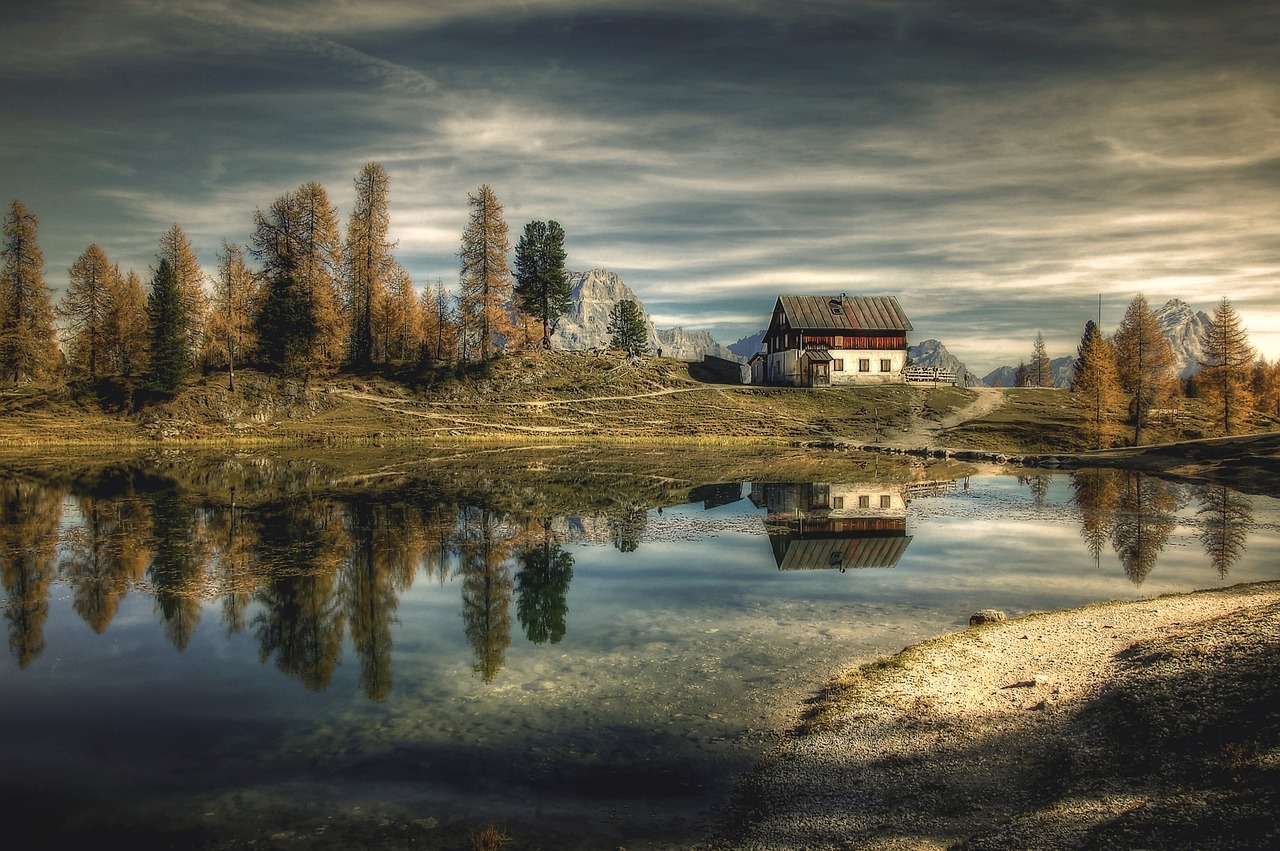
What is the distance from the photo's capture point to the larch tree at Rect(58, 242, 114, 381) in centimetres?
8000

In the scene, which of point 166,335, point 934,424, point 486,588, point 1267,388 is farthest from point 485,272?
point 1267,388

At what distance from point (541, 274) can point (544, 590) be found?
83.9 metres

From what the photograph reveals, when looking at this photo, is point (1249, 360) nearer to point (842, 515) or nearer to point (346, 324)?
point (842, 515)

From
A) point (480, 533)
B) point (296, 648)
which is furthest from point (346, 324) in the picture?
point (296, 648)

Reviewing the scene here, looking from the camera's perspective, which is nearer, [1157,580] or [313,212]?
[1157,580]

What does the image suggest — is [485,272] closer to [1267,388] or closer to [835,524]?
[835,524]

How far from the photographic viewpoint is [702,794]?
10.1 meters

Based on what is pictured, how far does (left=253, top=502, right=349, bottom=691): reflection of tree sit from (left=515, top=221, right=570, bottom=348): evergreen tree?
7206 centimetres

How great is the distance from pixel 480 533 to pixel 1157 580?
2312cm

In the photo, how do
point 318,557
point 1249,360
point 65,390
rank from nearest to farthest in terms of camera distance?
1. point 318,557
2. point 1249,360
3. point 65,390

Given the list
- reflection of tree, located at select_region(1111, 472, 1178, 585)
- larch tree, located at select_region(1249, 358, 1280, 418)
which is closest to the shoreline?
reflection of tree, located at select_region(1111, 472, 1178, 585)

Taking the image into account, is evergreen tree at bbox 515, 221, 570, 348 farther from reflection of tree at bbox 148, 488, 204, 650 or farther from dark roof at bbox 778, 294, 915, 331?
reflection of tree at bbox 148, 488, 204, 650

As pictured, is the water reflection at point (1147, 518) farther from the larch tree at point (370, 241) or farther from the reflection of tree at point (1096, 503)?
the larch tree at point (370, 241)

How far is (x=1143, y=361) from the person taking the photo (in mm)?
69062
